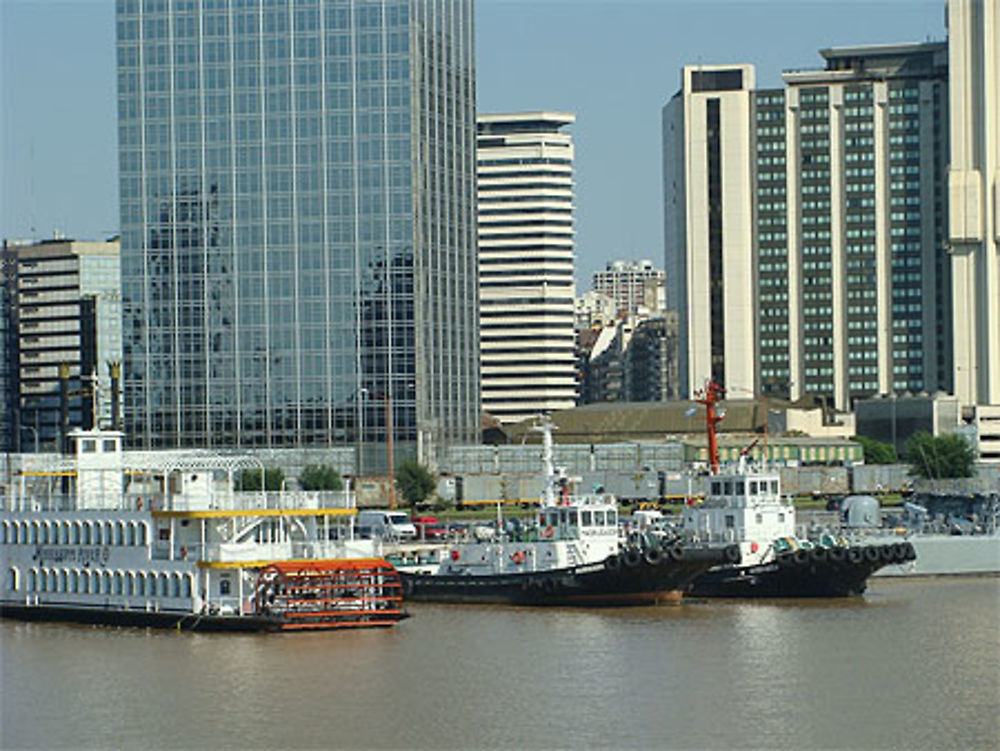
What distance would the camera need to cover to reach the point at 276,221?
190500mm

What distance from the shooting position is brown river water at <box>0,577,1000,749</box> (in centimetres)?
6531

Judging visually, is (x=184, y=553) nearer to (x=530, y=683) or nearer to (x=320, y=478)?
(x=530, y=683)

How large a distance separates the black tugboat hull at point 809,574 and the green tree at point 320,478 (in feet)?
216

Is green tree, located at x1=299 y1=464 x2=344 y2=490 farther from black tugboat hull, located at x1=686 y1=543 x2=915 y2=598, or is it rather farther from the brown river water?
the brown river water

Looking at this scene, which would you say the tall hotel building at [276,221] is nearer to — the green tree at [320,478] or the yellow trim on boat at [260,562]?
the green tree at [320,478]

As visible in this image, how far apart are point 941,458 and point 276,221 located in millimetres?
58928

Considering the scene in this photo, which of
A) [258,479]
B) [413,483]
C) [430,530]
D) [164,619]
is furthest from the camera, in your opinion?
[413,483]

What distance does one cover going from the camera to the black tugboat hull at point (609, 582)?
332ft

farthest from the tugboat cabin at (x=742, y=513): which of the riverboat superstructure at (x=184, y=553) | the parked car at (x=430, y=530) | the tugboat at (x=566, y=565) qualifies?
the parked car at (x=430, y=530)

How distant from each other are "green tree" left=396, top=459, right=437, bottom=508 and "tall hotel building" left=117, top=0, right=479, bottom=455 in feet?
38.6

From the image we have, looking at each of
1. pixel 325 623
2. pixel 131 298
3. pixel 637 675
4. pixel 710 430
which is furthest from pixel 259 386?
pixel 637 675

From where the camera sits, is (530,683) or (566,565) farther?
(566,565)

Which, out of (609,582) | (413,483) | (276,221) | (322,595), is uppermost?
(276,221)

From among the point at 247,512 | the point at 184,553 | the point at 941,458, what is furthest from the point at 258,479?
the point at 247,512
